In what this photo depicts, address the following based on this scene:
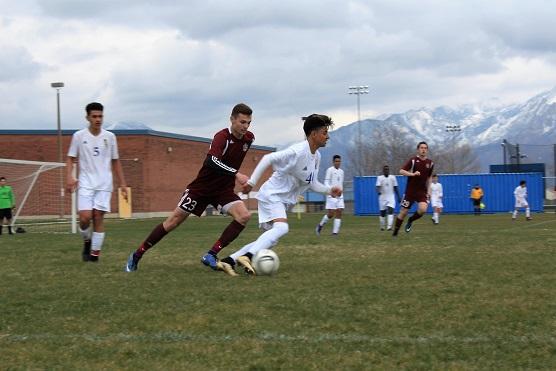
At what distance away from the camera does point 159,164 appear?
50094 mm

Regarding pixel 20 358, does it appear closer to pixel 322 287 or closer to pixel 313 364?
pixel 313 364

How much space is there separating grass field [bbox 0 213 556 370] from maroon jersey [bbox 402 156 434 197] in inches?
285

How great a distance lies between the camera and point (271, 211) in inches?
324

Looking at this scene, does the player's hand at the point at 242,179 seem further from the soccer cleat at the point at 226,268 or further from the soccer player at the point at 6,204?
the soccer player at the point at 6,204

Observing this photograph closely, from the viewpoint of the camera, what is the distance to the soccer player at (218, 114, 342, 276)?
7.94 meters

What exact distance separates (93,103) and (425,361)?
6.22 m

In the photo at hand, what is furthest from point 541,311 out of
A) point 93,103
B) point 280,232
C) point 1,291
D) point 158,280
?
point 93,103

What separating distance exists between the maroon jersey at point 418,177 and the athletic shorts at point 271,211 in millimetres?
8491

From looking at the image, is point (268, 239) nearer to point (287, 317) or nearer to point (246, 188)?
point (246, 188)

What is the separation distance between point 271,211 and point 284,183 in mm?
367

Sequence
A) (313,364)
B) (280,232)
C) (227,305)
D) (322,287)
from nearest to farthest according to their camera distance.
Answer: (313,364), (227,305), (322,287), (280,232)

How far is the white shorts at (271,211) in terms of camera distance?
26.9ft

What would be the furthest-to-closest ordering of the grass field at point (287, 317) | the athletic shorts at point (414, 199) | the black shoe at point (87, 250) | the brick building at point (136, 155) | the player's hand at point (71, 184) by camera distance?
the brick building at point (136, 155)
the athletic shorts at point (414, 199)
the black shoe at point (87, 250)
the player's hand at point (71, 184)
the grass field at point (287, 317)

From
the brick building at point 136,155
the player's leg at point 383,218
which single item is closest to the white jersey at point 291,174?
the player's leg at point 383,218
